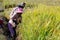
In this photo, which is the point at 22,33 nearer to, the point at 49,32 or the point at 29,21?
the point at 29,21

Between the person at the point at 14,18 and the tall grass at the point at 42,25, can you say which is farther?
the person at the point at 14,18

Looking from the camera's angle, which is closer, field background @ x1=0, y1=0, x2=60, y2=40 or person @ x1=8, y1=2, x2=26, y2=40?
field background @ x1=0, y1=0, x2=60, y2=40

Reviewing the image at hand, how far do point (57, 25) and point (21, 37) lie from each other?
1.75m

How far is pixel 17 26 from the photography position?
845 cm

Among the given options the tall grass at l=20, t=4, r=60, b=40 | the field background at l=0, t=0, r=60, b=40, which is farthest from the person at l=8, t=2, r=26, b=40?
the tall grass at l=20, t=4, r=60, b=40

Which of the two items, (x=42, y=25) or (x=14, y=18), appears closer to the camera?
(x=42, y=25)

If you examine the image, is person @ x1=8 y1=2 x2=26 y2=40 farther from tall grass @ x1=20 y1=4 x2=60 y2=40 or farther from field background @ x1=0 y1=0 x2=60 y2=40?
tall grass @ x1=20 y1=4 x2=60 y2=40

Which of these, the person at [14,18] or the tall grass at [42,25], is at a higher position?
the tall grass at [42,25]

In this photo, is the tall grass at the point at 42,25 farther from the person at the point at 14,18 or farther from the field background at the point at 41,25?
the person at the point at 14,18

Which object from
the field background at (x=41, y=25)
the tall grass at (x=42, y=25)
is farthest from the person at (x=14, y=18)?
the tall grass at (x=42, y=25)

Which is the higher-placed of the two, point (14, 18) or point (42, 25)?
point (42, 25)

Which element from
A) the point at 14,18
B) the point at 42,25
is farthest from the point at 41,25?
the point at 14,18

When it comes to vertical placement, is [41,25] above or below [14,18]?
above

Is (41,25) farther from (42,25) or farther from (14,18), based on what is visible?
(14,18)
